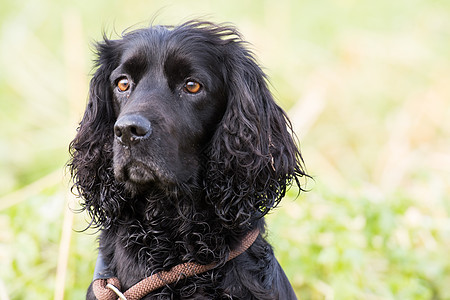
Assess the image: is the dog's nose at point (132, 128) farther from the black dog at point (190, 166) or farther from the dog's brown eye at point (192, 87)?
the dog's brown eye at point (192, 87)

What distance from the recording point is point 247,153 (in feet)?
10.6

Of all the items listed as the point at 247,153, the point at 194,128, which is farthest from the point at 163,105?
the point at 247,153

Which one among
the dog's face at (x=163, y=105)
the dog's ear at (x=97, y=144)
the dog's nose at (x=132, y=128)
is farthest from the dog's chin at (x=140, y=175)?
the dog's ear at (x=97, y=144)

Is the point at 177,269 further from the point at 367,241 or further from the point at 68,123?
Result: the point at 68,123

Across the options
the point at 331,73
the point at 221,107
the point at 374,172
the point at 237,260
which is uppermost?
the point at 221,107

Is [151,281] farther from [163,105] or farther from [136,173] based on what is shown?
[163,105]

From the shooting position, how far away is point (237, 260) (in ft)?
10.3

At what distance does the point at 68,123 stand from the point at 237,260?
6265 millimetres

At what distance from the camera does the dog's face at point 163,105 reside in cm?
292

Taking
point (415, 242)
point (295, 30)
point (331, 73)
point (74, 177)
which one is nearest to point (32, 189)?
point (74, 177)

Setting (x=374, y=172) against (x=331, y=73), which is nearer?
(x=374, y=172)

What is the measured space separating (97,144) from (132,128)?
2.23 ft

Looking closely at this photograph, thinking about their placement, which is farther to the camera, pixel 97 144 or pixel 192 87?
pixel 97 144

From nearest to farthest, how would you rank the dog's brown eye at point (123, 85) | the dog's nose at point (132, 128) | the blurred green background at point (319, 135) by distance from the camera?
the dog's nose at point (132, 128)
the dog's brown eye at point (123, 85)
the blurred green background at point (319, 135)
